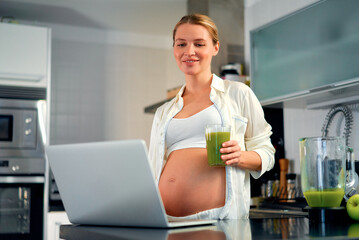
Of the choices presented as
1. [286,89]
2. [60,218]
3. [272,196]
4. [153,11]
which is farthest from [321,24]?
[60,218]

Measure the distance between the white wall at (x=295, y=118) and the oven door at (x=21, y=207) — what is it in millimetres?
1661

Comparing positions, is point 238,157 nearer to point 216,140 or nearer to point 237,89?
point 216,140

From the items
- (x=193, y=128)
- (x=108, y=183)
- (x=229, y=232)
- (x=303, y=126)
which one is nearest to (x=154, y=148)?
(x=193, y=128)

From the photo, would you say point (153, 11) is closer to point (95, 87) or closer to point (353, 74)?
point (95, 87)

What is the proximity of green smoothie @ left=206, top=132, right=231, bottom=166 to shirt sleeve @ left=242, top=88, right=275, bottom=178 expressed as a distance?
0.70ft

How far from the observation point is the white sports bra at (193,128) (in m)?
1.47

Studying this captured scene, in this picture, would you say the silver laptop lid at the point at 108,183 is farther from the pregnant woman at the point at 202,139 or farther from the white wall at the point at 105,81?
the white wall at the point at 105,81

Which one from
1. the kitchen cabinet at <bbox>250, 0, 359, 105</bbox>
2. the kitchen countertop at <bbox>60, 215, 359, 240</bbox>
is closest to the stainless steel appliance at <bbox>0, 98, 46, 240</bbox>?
the kitchen cabinet at <bbox>250, 0, 359, 105</bbox>

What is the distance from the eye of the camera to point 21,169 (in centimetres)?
322

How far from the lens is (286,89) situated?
2.68 metres

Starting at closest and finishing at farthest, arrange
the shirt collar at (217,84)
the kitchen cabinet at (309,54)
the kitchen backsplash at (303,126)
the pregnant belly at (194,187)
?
the pregnant belly at (194,187) → the shirt collar at (217,84) → the kitchen cabinet at (309,54) → the kitchen backsplash at (303,126)

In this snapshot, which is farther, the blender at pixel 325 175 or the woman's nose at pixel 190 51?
the woman's nose at pixel 190 51

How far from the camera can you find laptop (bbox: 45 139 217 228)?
95 cm

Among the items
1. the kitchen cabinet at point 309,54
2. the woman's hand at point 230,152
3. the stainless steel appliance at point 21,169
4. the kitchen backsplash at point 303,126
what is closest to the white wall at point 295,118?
the kitchen backsplash at point 303,126
